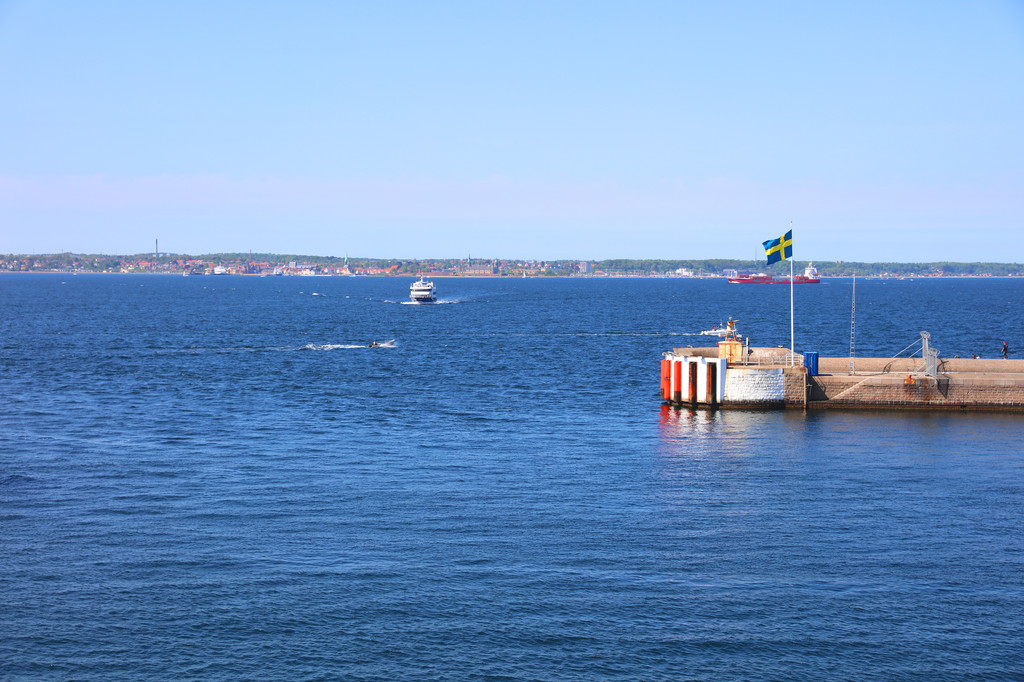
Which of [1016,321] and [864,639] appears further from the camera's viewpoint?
[1016,321]

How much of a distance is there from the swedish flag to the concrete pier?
379 inches

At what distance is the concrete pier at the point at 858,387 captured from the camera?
193 feet

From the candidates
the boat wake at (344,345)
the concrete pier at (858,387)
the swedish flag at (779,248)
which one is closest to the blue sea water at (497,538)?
the concrete pier at (858,387)

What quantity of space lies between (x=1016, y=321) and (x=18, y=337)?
137 meters

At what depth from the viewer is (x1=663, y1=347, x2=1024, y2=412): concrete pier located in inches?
2315

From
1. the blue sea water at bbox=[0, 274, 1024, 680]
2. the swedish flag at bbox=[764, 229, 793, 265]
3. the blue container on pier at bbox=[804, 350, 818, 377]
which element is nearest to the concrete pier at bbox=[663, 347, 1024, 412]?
the blue container on pier at bbox=[804, 350, 818, 377]

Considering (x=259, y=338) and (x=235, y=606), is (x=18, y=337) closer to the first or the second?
(x=259, y=338)

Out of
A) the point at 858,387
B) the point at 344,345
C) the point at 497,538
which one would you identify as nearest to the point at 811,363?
the point at 858,387

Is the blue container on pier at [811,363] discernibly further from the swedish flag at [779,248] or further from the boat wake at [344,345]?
the boat wake at [344,345]

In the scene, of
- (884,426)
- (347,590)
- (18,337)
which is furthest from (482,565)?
(18,337)

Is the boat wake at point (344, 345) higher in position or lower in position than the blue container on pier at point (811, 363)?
lower

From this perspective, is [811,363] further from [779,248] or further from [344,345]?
[344,345]

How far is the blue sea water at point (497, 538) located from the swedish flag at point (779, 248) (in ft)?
47.7

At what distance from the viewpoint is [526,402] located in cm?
6550
